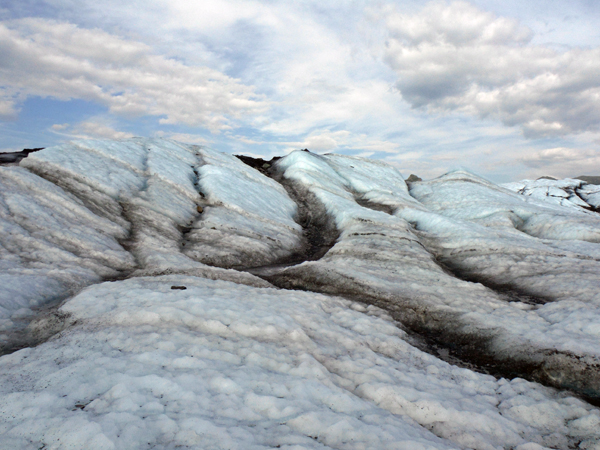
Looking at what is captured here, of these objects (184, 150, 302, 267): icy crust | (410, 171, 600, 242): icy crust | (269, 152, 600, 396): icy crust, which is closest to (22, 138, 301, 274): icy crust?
(184, 150, 302, 267): icy crust

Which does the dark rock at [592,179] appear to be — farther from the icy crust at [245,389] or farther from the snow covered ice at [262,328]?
the icy crust at [245,389]

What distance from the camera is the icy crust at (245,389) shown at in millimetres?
5125

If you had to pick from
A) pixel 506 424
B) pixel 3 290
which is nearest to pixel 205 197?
pixel 3 290

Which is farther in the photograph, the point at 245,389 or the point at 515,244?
the point at 515,244

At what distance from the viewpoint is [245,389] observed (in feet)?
21.2

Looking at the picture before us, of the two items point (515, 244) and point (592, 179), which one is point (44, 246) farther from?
point (592, 179)

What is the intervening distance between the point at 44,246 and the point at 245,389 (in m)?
13.3

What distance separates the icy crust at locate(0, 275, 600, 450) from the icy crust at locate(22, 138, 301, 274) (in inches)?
279

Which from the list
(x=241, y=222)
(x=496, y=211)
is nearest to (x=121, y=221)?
(x=241, y=222)

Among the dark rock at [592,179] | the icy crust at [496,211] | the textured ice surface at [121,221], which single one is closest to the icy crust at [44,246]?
the textured ice surface at [121,221]

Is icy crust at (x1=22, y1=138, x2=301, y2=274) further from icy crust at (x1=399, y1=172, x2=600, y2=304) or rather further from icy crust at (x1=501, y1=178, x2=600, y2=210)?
icy crust at (x1=501, y1=178, x2=600, y2=210)

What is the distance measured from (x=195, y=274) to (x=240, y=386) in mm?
9462

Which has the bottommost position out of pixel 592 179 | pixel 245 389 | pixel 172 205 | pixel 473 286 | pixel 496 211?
pixel 245 389

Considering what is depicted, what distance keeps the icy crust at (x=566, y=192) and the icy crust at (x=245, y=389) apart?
64.7m
